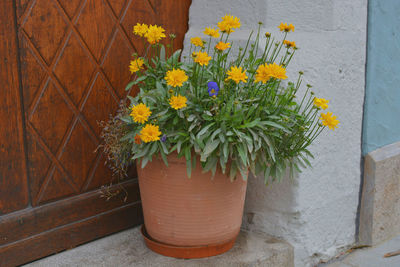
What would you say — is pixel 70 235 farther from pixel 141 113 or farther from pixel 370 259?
pixel 370 259

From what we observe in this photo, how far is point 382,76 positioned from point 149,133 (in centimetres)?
178

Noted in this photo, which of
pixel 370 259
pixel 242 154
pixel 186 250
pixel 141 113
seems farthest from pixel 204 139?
pixel 370 259

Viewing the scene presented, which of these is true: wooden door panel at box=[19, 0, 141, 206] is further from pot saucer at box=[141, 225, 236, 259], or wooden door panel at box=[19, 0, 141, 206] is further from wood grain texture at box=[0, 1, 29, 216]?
pot saucer at box=[141, 225, 236, 259]

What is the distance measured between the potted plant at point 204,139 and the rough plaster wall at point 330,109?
0.32m

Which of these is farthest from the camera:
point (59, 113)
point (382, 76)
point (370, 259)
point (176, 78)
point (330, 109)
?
point (382, 76)

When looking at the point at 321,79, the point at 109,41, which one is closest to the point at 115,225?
the point at 109,41

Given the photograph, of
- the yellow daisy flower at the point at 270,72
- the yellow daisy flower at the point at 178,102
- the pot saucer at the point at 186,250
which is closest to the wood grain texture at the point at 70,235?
the pot saucer at the point at 186,250

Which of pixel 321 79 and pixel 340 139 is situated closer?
pixel 321 79

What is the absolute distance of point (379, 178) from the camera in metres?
2.95

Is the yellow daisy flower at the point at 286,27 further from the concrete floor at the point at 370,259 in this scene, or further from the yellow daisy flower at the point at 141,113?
the concrete floor at the point at 370,259

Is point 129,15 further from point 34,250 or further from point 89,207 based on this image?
point 34,250

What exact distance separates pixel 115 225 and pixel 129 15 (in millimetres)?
1110

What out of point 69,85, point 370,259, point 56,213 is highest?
point 69,85

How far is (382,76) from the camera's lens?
9.75ft
